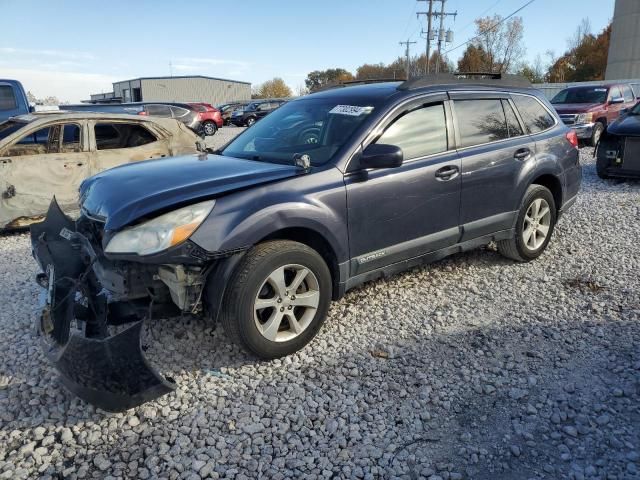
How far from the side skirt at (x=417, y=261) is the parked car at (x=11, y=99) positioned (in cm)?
1009

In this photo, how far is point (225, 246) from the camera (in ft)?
9.46

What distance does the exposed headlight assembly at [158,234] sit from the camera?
2.78m

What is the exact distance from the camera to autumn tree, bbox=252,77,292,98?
88312 mm

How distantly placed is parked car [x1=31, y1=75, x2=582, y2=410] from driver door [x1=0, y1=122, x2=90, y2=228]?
328 centimetres

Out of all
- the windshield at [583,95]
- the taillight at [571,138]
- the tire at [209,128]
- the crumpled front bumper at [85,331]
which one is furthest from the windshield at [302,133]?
the tire at [209,128]

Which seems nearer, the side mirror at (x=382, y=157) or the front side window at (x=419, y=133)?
the side mirror at (x=382, y=157)

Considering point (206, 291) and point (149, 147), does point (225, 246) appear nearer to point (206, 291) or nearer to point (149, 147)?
point (206, 291)

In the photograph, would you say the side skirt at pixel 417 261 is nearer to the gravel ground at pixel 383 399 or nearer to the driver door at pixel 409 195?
the driver door at pixel 409 195

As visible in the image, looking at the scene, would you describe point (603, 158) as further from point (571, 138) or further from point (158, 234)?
point (158, 234)

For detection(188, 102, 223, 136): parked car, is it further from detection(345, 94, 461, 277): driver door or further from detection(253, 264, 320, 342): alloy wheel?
detection(253, 264, 320, 342): alloy wheel

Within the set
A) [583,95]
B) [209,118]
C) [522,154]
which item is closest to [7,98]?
[522,154]

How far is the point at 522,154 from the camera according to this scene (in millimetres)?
4559

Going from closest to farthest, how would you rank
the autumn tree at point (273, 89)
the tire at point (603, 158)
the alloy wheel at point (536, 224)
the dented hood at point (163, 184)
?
1. the dented hood at point (163, 184)
2. the alloy wheel at point (536, 224)
3. the tire at point (603, 158)
4. the autumn tree at point (273, 89)

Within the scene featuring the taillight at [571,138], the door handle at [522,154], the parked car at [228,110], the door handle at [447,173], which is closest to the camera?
the door handle at [447,173]
